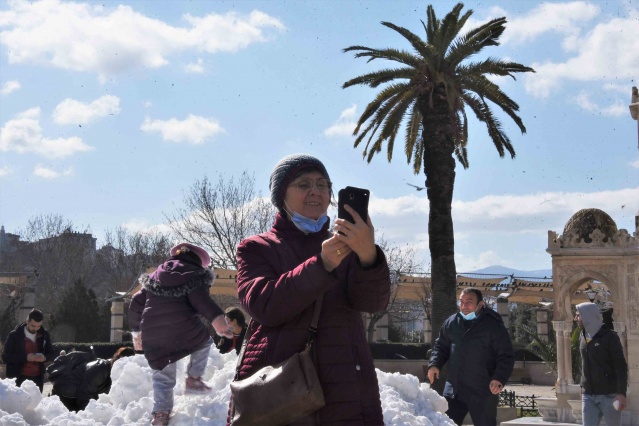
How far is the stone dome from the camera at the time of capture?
17891 millimetres

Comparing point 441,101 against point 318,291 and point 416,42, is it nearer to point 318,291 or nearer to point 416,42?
point 416,42

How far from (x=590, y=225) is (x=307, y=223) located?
15.5 metres

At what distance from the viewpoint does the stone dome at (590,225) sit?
1789cm

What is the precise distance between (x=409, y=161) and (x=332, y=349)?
63.1 feet

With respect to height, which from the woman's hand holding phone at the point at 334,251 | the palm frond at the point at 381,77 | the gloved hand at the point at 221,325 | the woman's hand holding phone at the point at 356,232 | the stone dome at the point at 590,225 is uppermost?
the palm frond at the point at 381,77

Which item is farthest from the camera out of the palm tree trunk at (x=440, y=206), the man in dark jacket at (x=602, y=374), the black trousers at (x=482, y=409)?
the palm tree trunk at (x=440, y=206)

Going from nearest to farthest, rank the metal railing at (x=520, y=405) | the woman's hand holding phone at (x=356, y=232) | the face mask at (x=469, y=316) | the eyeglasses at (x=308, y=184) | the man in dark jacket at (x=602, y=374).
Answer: the woman's hand holding phone at (x=356, y=232) < the eyeglasses at (x=308, y=184) < the man in dark jacket at (x=602, y=374) < the face mask at (x=469, y=316) < the metal railing at (x=520, y=405)

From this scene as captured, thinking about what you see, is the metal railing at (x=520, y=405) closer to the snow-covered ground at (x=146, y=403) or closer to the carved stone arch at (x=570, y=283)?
the carved stone arch at (x=570, y=283)

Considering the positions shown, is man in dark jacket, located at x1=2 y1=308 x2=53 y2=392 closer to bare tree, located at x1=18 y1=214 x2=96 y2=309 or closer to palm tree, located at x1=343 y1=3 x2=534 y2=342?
palm tree, located at x1=343 y1=3 x2=534 y2=342

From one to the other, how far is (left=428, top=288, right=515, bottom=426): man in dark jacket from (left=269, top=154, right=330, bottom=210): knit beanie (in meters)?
Result: 5.09

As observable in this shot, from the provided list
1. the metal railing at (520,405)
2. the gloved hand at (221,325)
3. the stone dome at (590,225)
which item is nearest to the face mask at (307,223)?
the gloved hand at (221,325)

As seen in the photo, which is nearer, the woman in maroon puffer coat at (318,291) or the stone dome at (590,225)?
the woman in maroon puffer coat at (318,291)

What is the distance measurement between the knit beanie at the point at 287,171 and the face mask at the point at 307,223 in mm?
93

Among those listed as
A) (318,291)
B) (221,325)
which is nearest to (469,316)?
(221,325)
